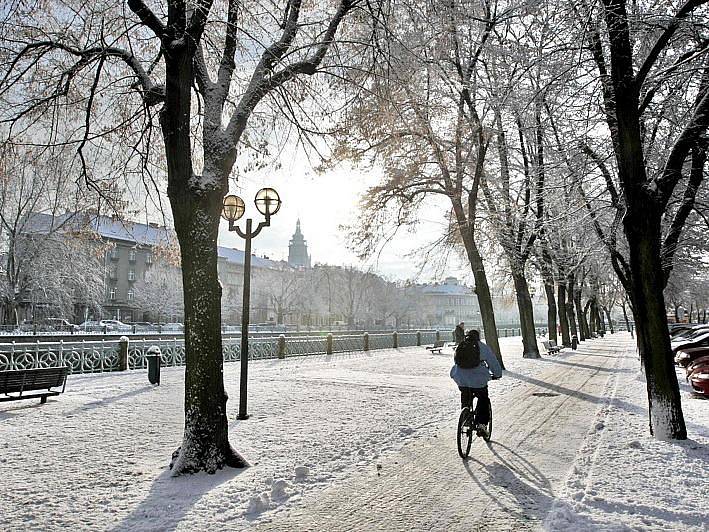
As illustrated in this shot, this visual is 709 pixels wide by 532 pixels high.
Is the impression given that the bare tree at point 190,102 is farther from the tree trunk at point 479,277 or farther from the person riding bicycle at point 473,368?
the tree trunk at point 479,277

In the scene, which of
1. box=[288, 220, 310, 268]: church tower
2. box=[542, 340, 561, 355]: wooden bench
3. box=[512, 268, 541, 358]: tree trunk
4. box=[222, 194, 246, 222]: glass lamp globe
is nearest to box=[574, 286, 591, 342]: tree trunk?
box=[542, 340, 561, 355]: wooden bench

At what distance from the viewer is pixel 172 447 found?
8148mm

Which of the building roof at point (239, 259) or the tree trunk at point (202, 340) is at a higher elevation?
the building roof at point (239, 259)

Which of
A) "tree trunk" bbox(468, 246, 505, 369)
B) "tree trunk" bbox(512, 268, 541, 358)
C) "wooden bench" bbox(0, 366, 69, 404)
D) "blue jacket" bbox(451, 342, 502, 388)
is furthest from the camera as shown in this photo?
"tree trunk" bbox(512, 268, 541, 358)

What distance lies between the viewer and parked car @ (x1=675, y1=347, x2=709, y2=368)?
1948cm

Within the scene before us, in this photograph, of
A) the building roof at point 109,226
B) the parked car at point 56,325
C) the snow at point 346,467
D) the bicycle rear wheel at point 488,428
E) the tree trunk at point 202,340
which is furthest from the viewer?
the parked car at point 56,325

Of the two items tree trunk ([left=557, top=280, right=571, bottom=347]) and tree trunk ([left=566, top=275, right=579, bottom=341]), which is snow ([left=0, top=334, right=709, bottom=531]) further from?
tree trunk ([left=566, top=275, right=579, bottom=341])

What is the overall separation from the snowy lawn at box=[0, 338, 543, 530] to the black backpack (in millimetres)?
1624

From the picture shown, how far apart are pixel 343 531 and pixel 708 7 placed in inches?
400

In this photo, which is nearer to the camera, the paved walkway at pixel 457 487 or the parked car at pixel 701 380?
the paved walkway at pixel 457 487

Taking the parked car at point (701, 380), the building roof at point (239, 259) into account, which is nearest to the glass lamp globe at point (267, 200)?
the parked car at point (701, 380)

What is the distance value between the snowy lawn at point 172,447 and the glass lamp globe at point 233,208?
3.95m

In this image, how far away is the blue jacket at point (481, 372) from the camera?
7.86 meters

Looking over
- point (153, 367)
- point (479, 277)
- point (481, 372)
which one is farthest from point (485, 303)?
point (481, 372)
